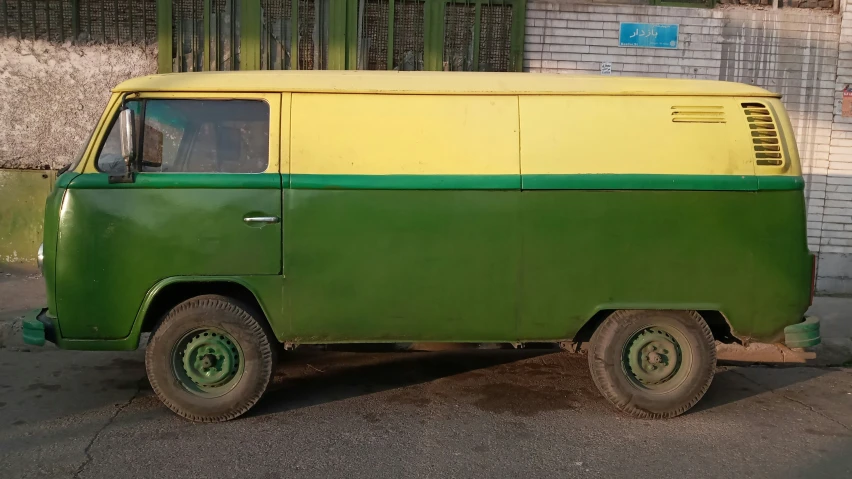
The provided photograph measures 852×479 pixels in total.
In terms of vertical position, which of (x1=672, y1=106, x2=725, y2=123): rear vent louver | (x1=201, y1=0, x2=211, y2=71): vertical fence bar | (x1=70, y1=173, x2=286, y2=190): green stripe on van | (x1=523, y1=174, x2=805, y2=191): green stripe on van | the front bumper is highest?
(x1=201, y1=0, x2=211, y2=71): vertical fence bar

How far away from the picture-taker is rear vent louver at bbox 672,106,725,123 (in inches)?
175

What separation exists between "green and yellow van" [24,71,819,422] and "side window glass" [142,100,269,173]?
0.01 meters

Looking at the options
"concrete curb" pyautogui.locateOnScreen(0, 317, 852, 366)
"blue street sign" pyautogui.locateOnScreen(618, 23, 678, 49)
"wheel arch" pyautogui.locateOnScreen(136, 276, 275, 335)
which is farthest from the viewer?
"blue street sign" pyautogui.locateOnScreen(618, 23, 678, 49)

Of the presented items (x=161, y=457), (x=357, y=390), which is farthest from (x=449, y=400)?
(x=161, y=457)

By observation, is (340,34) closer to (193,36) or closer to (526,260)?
(193,36)

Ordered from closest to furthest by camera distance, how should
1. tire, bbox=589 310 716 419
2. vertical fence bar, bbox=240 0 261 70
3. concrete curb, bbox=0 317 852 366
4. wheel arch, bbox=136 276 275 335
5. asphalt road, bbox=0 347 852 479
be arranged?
asphalt road, bbox=0 347 852 479
wheel arch, bbox=136 276 275 335
tire, bbox=589 310 716 419
concrete curb, bbox=0 317 852 366
vertical fence bar, bbox=240 0 261 70

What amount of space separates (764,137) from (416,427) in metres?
3.02

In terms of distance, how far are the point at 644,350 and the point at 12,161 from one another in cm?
792

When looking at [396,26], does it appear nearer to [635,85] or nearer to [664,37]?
[664,37]

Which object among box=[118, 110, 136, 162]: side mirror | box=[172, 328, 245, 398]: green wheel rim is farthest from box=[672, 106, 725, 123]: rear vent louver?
box=[118, 110, 136, 162]: side mirror

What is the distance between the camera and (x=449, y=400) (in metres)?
4.96

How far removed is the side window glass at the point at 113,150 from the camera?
430cm

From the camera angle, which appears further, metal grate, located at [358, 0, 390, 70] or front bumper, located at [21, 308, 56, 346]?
metal grate, located at [358, 0, 390, 70]

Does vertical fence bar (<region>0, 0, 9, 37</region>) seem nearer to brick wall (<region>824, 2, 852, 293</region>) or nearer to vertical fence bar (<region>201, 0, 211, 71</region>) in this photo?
vertical fence bar (<region>201, 0, 211, 71</region>)
